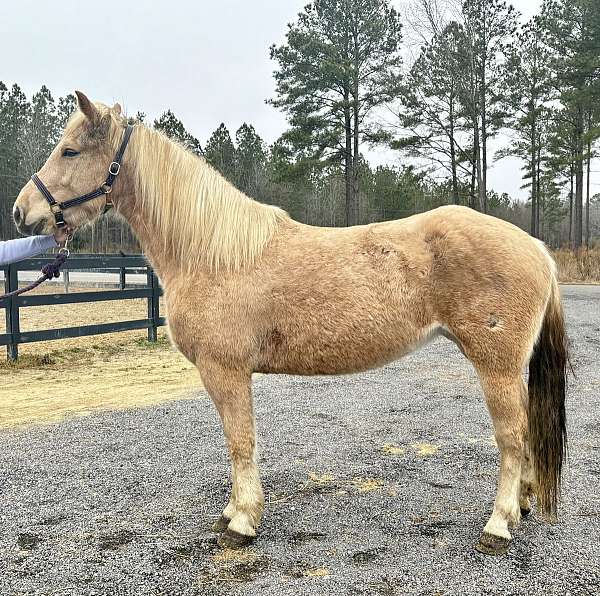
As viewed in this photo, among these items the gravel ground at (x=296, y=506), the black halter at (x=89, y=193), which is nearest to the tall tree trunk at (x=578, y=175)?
the gravel ground at (x=296, y=506)

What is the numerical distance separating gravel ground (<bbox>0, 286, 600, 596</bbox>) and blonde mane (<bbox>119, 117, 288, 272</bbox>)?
153 centimetres

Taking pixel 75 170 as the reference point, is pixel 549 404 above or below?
below

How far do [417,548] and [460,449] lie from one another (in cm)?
157

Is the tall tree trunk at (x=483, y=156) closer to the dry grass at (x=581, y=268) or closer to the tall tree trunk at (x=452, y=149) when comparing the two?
the tall tree trunk at (x=452, y=149)

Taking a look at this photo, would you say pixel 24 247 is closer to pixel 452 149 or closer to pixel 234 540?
pixel 234 540

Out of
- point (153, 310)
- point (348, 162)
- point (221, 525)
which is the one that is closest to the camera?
point (221, 525)

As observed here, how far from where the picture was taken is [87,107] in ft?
9.09

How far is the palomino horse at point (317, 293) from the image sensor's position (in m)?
2.68

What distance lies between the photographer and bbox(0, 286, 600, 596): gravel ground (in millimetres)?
2371

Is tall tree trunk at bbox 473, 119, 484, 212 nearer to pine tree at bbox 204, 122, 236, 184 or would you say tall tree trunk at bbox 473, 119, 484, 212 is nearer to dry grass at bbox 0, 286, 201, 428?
dry grass at bbox 0, 286, 201, 428

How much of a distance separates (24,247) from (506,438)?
9.66 feet

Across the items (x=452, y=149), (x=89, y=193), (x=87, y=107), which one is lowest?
(x=89, y=193)

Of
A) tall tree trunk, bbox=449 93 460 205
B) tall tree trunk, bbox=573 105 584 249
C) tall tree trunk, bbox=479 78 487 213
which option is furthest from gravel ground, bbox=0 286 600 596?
tall tree trunk, bbox=573 105 584 249

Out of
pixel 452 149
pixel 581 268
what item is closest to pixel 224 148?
pixel 452 149
